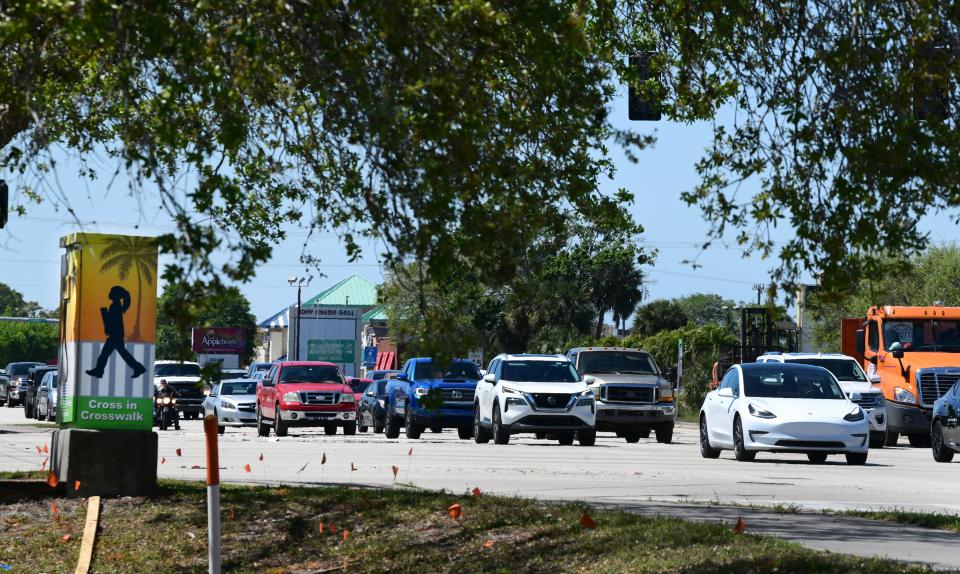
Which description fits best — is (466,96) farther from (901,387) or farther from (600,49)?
(901,387)

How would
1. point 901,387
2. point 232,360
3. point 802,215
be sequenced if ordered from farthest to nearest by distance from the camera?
point 232,360
point 901,387
point 802,215

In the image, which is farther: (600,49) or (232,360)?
(232,360)

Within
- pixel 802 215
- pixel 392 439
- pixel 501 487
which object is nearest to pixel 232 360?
pixel 392 439

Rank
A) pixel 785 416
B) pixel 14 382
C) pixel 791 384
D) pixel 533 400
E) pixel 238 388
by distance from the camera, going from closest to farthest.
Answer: pixel 785 416 → pixel 791 384 → pixel 533 400 → pixel 238 388 → pixel 14 382

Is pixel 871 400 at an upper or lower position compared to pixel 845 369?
lower

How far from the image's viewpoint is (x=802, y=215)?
34.0 feet

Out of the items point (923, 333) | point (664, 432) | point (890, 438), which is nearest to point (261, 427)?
point (664, 432)

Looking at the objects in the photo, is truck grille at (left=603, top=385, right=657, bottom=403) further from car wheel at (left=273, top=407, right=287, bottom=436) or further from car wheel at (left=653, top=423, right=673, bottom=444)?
car wheel at (left=273, top=407, right=287, bottom=436)

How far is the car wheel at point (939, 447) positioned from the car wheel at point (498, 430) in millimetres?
7821

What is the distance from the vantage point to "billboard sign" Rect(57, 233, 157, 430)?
1426 centimetres

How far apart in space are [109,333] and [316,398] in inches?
846

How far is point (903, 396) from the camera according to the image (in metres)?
32.1

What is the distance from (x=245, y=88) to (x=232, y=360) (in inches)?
4859

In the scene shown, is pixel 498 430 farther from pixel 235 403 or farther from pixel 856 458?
pixel 235 403
